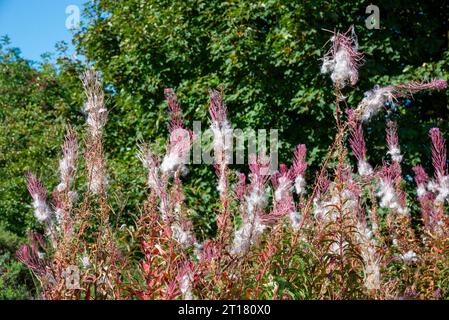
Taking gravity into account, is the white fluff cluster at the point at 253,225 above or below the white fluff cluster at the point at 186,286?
above

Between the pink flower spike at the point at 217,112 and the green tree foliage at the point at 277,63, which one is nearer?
the pink flower spike at the point at 217,112

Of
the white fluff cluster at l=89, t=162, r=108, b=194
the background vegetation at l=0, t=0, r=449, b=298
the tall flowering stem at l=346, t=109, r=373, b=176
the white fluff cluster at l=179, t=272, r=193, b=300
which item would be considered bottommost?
the white fluff cluster at l=179, t=272, r=193, b=300

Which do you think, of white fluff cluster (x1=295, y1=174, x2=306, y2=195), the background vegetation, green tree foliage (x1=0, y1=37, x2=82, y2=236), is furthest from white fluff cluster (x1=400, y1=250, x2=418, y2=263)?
green tree foliage (x1=0, y1=37, x2=82, y2=236)

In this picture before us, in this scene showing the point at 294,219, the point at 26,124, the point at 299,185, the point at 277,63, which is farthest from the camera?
the point at 26,124

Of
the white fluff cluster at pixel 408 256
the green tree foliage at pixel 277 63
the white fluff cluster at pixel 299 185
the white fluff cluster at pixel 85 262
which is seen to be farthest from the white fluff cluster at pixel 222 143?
the green tree foliage at pixel 277 63

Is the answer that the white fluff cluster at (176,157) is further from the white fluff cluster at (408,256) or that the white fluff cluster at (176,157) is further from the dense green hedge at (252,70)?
the dense green hedge at (252,70)

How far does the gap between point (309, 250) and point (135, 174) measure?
14.9 ft

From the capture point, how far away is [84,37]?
8.20m

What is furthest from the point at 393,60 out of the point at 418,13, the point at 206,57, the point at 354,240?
the point at 354,240

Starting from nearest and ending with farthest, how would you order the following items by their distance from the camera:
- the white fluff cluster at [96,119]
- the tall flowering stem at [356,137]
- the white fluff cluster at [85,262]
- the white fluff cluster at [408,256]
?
the white fluff cluster at [96,119] < the tall flowering stem at [356,137] < the white fluff cluster at [85,262] < the white fluff cluster at [408,256]

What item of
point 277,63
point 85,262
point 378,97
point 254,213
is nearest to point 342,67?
point 378,97

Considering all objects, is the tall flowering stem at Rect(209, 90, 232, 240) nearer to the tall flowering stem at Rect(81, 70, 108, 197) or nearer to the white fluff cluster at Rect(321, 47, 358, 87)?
the tall flowering stem at Rect(81, 70, 108, 197)

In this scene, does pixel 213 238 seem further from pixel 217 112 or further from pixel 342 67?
pixel 342 67
